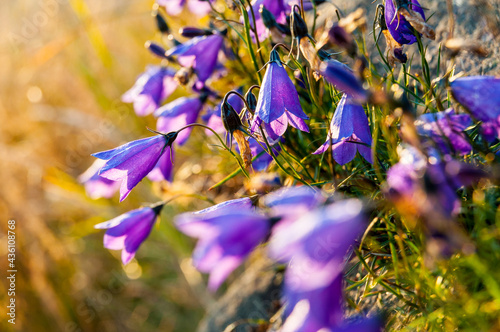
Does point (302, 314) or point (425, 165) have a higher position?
point (425, 165)

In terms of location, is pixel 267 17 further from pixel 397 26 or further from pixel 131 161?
pixel 131 161

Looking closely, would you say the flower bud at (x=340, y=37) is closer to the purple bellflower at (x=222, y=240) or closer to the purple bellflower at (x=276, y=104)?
the purple bellflower at (x=276, y=104)

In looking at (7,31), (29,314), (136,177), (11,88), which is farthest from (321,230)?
(7,31)

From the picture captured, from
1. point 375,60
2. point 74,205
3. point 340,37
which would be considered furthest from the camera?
point 74,205

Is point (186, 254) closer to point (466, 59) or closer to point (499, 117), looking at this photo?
point (466, 59)

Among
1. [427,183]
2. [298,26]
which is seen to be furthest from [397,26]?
[427,183]

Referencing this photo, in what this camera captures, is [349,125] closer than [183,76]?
Yes

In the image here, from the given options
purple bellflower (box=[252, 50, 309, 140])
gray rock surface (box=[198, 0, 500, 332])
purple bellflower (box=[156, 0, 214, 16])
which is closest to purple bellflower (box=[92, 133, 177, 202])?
purple bellflower (box=[252, 50, 309, 140])

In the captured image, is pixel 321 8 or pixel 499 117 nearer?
pixel 499 117
